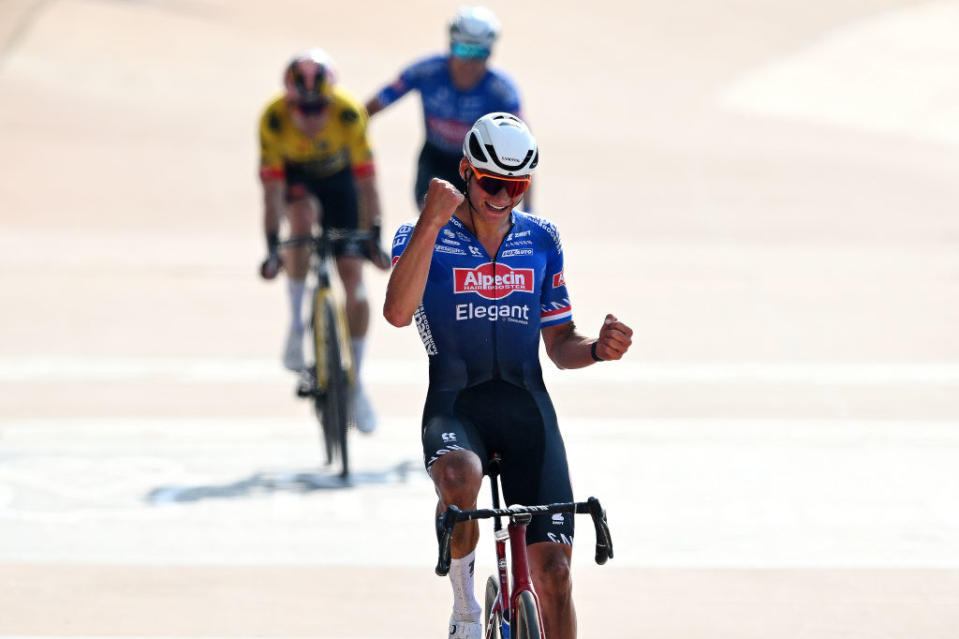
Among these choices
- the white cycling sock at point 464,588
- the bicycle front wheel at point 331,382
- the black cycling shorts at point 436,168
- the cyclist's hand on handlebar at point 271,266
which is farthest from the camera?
the black cycling shorts at point 436,168

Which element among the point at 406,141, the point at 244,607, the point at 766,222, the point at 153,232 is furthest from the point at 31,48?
the point at 244,607

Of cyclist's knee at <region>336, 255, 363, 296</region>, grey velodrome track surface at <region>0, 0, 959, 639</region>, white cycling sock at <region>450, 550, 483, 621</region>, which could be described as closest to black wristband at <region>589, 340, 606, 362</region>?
white cycling sock at <region>450, 550, 483, 621</region>

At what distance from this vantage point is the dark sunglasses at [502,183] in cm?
487

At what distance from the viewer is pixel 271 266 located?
855cm

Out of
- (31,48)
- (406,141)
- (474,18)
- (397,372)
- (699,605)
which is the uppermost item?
(31,48)

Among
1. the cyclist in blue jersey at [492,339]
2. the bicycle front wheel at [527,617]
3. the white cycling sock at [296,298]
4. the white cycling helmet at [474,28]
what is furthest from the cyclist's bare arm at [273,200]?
the bicycle front wheel at [527,617]

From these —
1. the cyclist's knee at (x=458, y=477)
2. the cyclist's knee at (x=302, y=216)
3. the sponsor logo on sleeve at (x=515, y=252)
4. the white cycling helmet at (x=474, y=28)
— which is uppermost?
the white cycling helmet at (x=474, y=28)

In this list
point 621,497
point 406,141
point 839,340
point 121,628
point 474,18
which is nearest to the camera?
point 121,628

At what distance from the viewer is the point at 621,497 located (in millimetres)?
8203

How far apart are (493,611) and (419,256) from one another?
1049 millimetres

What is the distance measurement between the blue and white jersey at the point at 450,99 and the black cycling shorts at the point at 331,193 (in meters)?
0.60

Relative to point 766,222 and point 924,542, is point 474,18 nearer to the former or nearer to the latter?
point 924,542

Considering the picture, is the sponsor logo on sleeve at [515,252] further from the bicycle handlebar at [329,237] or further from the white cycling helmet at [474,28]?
the white cycling helmet at [474,28]

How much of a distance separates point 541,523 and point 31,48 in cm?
3477
